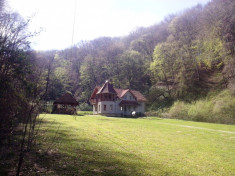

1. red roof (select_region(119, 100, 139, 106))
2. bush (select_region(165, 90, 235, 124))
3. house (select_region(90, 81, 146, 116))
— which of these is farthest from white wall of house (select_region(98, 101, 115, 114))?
bush (select_region(165, 90, 235, 124))

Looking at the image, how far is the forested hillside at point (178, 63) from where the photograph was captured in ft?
136

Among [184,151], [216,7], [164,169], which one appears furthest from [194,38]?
[164,169]

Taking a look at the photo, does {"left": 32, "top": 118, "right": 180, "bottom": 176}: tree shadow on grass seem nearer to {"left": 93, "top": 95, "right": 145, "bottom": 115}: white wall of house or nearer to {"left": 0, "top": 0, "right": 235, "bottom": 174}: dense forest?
{"left": 0, "top": 0, "right": 235, "bottom": 174}: dense forest

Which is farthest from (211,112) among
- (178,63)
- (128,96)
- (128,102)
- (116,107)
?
(178,63)

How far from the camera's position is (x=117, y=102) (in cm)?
4350

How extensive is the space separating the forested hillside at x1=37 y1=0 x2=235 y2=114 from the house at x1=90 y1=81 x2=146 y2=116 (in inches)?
190

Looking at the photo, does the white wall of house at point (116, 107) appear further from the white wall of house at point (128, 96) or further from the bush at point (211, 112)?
the bush at point (211, 112)

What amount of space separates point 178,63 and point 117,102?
17.9m

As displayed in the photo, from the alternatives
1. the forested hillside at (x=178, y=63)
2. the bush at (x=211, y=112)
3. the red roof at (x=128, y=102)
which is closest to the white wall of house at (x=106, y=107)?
the red roof at (x=128, y=102)

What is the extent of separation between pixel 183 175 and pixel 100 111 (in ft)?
120

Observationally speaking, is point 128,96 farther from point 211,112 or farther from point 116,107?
point 211,112

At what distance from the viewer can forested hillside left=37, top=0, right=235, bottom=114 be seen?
41.3m

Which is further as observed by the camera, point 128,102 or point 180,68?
point 180,68

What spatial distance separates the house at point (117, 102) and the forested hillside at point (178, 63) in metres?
4.83
